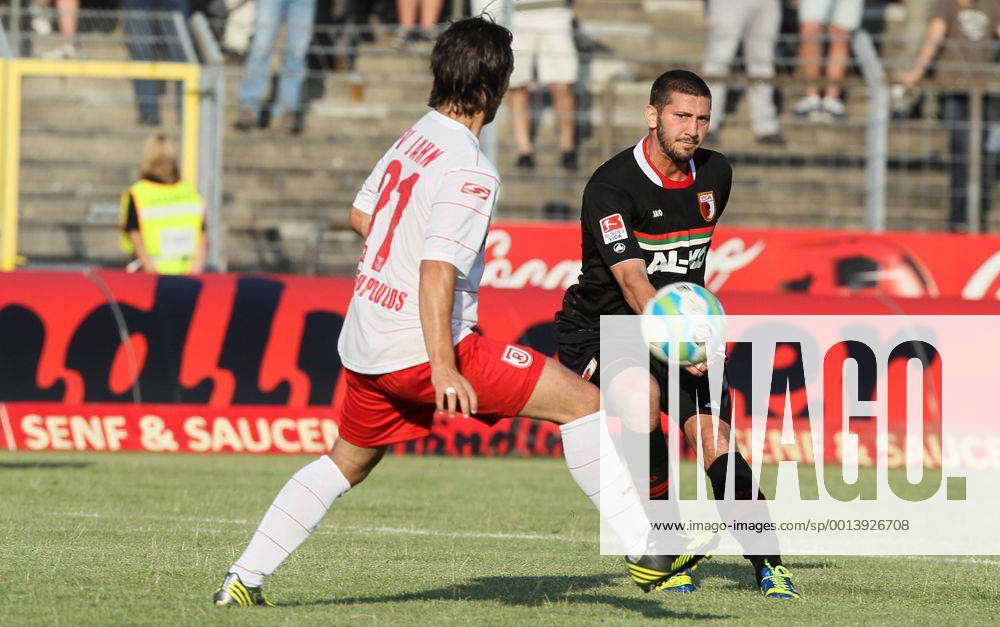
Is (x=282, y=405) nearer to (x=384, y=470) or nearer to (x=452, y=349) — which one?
(x=384, y=470)

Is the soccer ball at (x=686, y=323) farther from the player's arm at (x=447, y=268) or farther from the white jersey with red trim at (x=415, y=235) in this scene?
the player's arm at (x=447, y=268)

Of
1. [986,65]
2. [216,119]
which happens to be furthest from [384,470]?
[986,65]

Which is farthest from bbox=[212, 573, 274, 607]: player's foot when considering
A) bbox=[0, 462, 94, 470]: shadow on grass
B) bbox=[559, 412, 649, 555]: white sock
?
bbox=[0, 462, 94, 470]: shadow on grass

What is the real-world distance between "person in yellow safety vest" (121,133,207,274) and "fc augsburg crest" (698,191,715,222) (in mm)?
7752

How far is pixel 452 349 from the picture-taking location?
5.44 m

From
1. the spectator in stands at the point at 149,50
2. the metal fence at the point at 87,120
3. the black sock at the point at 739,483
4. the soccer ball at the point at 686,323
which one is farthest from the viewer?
the spectator in stands at the point at 149,50

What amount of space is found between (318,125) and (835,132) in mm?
5471

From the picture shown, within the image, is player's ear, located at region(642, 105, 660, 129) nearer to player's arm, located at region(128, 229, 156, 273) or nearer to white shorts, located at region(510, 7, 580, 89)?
player's arm, located at region(128, 229, 156, 273)

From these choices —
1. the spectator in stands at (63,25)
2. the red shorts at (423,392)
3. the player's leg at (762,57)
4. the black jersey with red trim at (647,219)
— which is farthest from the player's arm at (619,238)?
the player's leg at (762,57)

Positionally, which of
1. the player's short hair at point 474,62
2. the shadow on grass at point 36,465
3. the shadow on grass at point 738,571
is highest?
the player's short hair at point 474,62

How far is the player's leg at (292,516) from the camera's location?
5.88 metres

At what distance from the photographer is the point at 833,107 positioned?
17.5m

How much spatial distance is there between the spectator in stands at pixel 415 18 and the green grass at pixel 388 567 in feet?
24.2

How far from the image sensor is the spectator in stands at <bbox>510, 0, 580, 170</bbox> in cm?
1656
